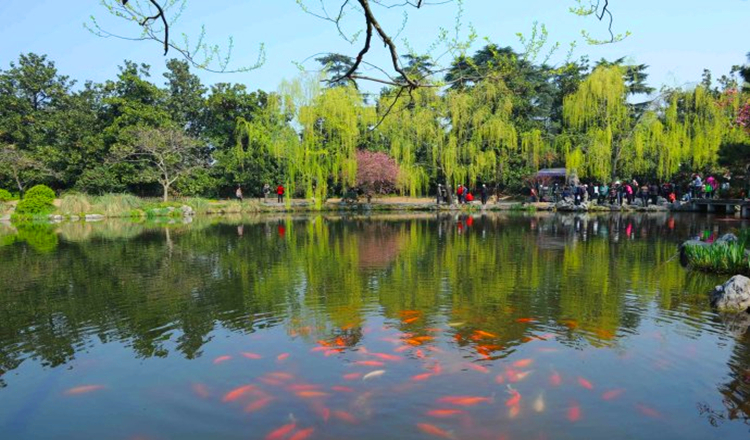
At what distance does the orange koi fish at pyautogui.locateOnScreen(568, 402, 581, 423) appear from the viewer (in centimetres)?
456

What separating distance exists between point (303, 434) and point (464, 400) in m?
1.44

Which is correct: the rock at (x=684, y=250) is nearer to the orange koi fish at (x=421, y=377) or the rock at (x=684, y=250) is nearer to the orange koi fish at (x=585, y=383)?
the orange koi fish at (x=585, y=383)

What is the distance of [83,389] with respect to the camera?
17.5ft

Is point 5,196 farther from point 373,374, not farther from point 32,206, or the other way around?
point 373,374

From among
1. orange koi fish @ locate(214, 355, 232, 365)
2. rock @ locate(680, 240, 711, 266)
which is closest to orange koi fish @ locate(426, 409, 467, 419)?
orange koi fish @ locate(214, 355, 232, 365)

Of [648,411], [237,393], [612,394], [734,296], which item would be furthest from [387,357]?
[734,296]

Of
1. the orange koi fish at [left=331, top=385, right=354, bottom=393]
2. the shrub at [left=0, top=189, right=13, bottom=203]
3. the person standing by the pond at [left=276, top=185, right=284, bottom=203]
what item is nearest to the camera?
the orange koi fish at [left=331, top=385, right=354, bottom=393]

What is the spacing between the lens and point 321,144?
101ft

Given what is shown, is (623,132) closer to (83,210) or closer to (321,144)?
(321,144)

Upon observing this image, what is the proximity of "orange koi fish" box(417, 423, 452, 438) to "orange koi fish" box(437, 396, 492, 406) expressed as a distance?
44 cm

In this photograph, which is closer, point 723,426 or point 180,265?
point 723,426

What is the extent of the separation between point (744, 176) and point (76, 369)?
21332 mm

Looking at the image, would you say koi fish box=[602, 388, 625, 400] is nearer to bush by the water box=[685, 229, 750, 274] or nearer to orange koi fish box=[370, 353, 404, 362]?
orange koi fish box=[370, 353, 404, 362]

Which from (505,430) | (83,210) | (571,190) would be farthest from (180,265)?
(571,190)
